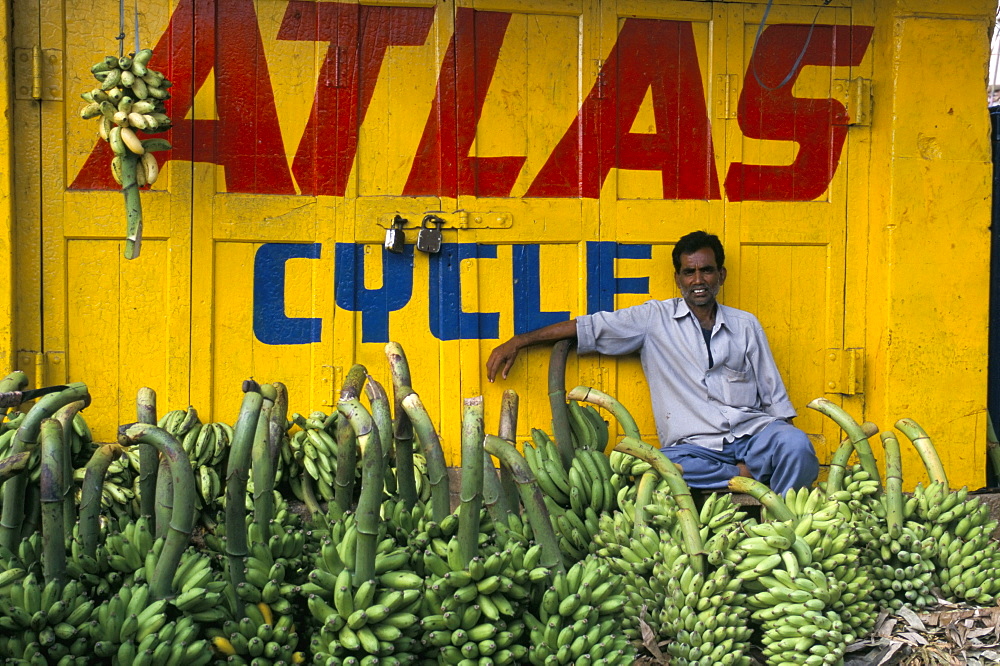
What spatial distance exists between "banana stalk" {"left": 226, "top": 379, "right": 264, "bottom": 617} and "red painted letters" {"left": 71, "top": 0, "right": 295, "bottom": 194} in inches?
86.0

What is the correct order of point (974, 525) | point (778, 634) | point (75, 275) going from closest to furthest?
point (778, 634)
point (974, 525)
point (75, 275)

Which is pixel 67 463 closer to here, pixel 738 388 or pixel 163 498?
pixel 163 498

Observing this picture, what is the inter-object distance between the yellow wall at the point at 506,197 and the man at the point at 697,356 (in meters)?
0.16

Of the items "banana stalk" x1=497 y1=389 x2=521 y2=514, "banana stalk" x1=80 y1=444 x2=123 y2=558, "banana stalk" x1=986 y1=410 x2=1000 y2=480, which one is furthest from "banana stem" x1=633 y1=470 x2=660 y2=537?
"banana stalk" x1=986 y1=410 x2=1000 y2=480

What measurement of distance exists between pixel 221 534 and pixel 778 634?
1.71m

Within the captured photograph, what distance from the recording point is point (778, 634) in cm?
276

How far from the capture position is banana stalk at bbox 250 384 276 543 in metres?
2.35

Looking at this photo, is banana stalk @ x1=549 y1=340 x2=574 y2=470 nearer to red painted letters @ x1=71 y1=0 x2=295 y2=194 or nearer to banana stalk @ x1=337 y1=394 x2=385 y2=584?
red painted letters @ x1=71 y1=0 x2=295 y2=194

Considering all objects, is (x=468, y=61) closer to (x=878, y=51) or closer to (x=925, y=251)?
(x=878, y=51)

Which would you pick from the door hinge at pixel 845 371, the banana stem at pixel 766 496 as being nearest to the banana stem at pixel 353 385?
the banana stem at pixel 766 496

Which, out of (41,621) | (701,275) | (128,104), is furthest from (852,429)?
(128,104)

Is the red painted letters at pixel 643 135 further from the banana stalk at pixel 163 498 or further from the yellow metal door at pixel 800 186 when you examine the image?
the banana stalk at pixel 163 498

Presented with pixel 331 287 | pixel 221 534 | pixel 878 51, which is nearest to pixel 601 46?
pixel 878 51

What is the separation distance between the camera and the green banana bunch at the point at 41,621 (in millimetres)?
2100
